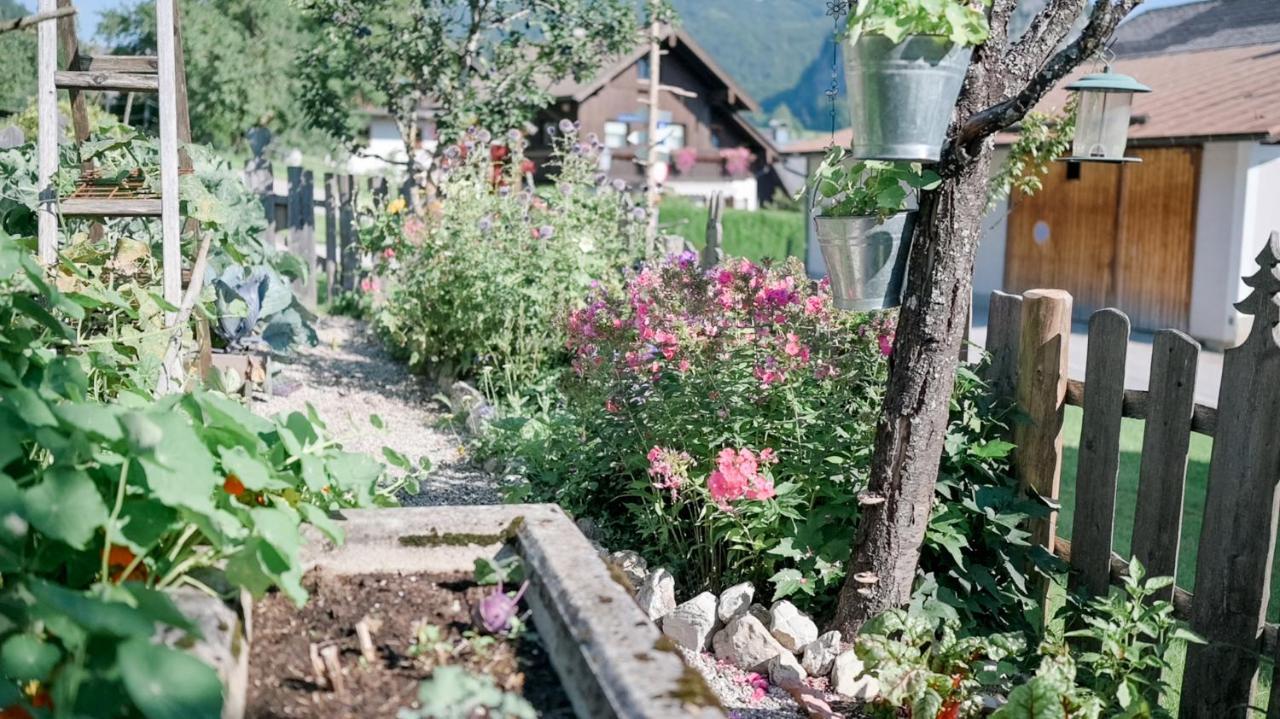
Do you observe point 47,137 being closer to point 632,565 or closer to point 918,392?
point 632,565

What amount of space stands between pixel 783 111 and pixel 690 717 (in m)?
112

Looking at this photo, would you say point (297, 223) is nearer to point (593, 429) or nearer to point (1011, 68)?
point (593, 429)

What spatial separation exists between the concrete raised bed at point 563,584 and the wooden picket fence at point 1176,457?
204 centimetres

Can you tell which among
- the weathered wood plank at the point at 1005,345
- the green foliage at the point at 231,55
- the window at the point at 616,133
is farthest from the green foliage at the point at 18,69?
the weathered wood plank at the point at 1005,345

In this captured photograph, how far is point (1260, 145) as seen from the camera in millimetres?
13516

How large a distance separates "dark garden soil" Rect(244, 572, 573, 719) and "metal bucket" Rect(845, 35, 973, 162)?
156 cm

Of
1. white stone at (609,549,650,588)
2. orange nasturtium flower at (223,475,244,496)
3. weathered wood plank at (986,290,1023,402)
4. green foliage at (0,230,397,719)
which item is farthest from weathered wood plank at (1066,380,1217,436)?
orange nasturtium flower at (223,475,244,496)

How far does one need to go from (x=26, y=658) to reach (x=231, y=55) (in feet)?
115

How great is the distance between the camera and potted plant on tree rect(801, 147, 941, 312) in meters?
3.19

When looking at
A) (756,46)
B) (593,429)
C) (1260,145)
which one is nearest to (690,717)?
(593,429)

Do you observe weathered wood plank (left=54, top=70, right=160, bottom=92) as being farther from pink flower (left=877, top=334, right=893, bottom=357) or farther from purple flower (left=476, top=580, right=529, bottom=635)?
purple flower (left=476, top=580, right=529, bottom=635)

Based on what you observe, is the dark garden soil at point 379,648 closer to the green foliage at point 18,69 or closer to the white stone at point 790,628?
the white stone at point 790,628

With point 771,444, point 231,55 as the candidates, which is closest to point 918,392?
point 771,444

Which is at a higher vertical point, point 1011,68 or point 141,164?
point 1011,68
